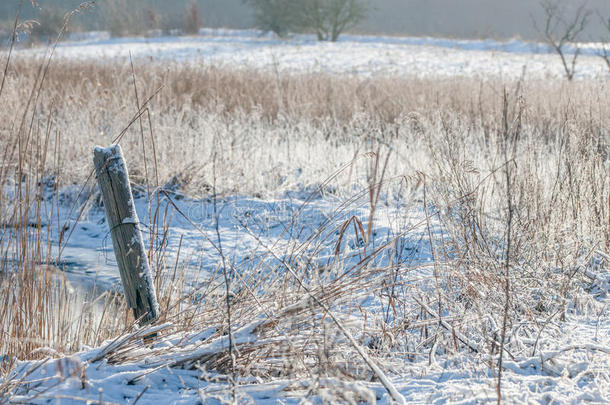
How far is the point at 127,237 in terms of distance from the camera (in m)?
2.15

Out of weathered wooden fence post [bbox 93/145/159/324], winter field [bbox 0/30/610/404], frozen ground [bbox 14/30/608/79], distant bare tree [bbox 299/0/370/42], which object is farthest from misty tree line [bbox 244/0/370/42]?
weathered wooden fence post [bbox 93/145/159/324]

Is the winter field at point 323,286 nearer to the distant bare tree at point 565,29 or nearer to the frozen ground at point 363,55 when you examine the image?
the distant bare tree at point 565,29

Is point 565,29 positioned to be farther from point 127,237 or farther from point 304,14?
point 127,237

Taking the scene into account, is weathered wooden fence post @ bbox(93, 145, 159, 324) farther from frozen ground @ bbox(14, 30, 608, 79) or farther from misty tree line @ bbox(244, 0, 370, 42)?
misty tree line @ bbox(244, 0, 370, 42)

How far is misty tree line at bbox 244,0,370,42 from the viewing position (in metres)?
31.5

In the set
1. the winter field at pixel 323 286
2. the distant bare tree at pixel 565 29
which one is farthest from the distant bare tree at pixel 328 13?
the winter field at pixel 323 286

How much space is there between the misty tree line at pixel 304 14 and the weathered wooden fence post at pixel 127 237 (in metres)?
31.1

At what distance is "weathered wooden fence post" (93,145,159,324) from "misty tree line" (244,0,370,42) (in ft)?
102

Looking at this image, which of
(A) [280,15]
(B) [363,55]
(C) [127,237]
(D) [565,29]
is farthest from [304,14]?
(C) [127,237]

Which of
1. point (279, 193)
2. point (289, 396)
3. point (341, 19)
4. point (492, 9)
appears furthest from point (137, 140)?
point (492, 9)

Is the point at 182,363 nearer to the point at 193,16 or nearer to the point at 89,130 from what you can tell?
the point at 89,130

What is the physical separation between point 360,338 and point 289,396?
2.01ft

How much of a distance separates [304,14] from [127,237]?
32042mm

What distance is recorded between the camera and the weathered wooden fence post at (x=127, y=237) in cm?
214
